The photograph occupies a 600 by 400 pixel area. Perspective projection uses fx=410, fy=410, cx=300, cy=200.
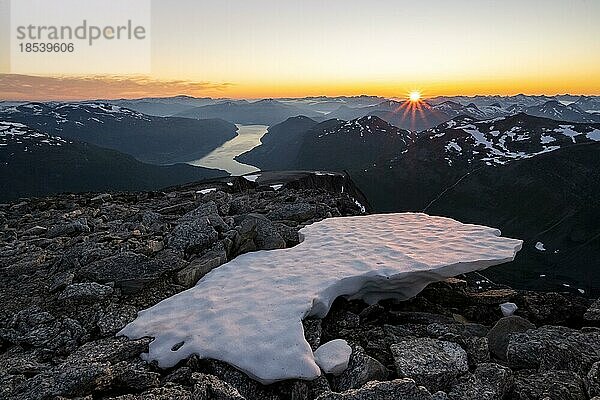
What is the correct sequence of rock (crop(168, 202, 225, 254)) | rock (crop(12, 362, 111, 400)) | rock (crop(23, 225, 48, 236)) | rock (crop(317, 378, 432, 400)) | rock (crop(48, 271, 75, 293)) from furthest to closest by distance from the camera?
rock (crop(23, 225, 48, 236)), rock (crop(168, 202, 225, 254)), rock (crop(48, 271, 75, 293)), rock (crop(12, 362, 111, 400)), rock (crop(317, 378, 432, 400))

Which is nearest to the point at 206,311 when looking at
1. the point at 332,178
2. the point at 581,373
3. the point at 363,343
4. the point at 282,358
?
the point at 282,358

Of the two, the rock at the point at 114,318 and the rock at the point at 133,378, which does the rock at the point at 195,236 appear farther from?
the rock at the point at 133,378

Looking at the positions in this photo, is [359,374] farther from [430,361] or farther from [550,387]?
[550,387]

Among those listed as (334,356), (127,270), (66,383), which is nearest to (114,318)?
(127,270)

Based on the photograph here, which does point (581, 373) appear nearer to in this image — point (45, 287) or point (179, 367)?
point (179, 367)

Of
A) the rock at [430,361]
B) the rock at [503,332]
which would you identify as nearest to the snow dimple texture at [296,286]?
the rock at [430,361]

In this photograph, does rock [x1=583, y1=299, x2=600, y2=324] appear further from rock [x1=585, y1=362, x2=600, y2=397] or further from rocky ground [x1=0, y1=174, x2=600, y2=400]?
rock [x1=585, y1=362, x2=600, y2=397]

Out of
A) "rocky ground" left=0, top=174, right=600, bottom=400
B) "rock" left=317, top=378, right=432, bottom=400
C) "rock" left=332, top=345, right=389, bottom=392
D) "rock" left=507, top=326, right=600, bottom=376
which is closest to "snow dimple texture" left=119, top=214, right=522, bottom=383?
"rocky ground" left=0, top=174, right=600, bottom=400
